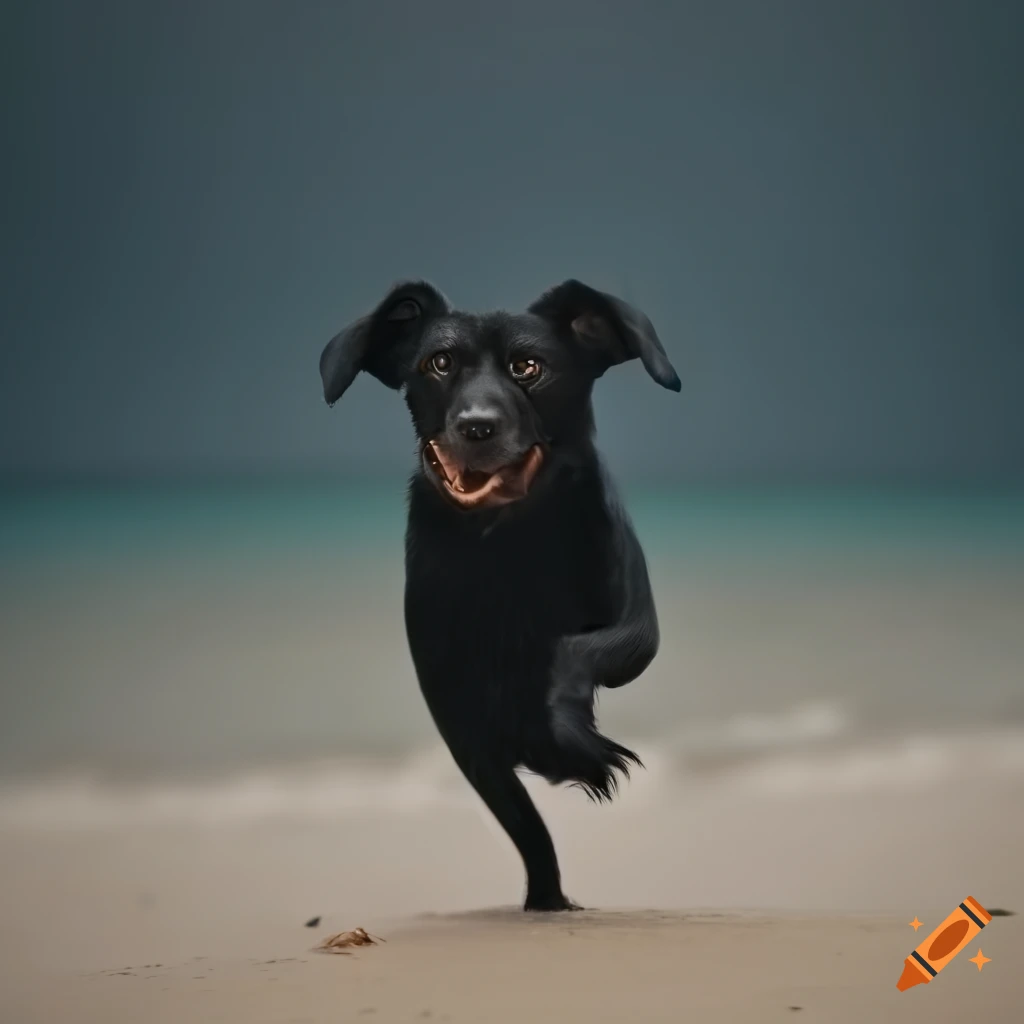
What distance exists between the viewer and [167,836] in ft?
10.7

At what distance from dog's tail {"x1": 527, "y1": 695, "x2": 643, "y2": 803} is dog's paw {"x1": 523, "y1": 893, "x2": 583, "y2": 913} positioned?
30cm

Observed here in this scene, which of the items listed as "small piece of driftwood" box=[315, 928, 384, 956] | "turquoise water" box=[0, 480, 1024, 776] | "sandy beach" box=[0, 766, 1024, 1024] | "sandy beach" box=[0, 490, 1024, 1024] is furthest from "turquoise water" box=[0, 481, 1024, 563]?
"small piece of driftwood" box=[315, 928, 384, 956]

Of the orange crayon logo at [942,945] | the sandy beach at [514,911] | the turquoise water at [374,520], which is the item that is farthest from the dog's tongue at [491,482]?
the turquoise water at [374,520]

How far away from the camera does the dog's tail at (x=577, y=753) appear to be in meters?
2.58

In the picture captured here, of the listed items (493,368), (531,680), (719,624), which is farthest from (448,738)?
(719,624)

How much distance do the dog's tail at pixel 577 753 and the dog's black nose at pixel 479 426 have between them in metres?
0.58

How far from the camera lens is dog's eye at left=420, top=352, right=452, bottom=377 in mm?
2643

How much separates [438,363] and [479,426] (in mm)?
201

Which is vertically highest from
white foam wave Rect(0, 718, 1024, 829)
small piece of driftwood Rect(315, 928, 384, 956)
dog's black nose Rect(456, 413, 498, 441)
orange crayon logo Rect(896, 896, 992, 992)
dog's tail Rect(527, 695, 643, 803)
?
dog's black nose Rect(456, 413, 498, 441)

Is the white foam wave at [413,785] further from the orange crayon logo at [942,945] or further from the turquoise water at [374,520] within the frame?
the turquoise water at [374,520]

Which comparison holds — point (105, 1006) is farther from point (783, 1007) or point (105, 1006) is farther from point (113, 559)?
point (113, 559)

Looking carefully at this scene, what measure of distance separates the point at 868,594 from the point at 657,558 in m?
1.11

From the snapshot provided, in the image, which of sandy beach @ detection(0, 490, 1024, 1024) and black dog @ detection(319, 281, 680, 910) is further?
black dog @ detection(319, 281, 680, 910)

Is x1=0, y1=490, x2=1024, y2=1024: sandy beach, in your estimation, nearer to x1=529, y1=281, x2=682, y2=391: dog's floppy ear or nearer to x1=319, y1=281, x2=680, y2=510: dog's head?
x1=319, y1=281, x2=680, y2=510: dog's head
